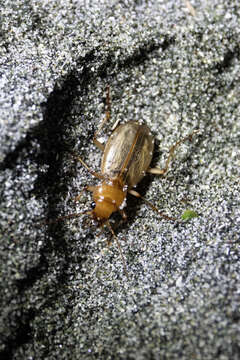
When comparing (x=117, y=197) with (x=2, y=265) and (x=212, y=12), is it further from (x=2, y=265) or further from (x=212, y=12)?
(x=212, y=12)

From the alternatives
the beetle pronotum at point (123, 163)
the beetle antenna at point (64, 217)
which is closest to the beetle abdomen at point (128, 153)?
the beetle pronotum at point (123, 163)

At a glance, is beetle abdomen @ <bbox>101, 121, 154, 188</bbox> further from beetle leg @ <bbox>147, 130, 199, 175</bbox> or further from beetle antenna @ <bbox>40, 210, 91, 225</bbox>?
beetle antenna @ <bbox>40, 210, 91, 225</bbox>

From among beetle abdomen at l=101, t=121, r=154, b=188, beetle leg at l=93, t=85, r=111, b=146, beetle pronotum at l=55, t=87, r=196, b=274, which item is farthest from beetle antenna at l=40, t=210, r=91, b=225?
beetle leg at l=93, t=85, r=111, b=146

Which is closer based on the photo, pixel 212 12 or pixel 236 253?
pixel 236 253

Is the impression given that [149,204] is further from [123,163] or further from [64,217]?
[64,217]

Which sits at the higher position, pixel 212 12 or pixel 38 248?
pixel 212 12

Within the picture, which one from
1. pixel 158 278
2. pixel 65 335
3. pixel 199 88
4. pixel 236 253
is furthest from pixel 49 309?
pixel 199 88

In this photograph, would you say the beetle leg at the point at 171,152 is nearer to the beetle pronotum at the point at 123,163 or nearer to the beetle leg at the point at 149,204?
the beetle pronotum at the point at 123,163

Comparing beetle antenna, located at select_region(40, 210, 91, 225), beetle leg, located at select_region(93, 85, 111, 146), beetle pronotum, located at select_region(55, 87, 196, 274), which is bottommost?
beetle antenna, located at select_region(40, 210, 91, 225)
